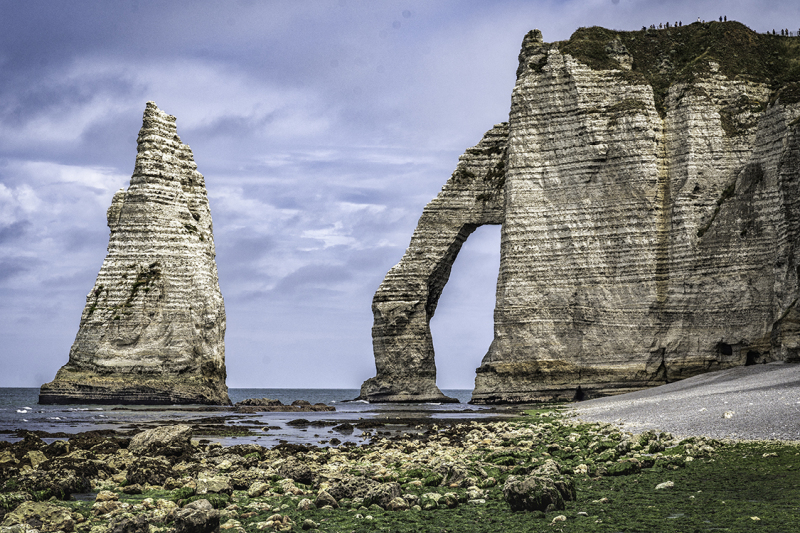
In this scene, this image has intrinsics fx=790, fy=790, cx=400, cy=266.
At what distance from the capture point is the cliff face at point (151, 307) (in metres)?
50.8

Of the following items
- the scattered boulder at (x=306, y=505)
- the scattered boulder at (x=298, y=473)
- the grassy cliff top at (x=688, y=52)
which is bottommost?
the scattered boulder at (x=306, y=505)

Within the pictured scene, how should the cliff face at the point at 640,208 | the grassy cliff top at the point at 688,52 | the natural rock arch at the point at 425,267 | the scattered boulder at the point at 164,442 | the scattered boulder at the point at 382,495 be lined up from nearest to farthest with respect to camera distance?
the scattered boulder at the point at 382,495
the scattered boulder at the point at 164,442
the cliff face at the point at 640,208
the grassy cliff top at the point at 688,52
the natural rock arch at the point at 425,267

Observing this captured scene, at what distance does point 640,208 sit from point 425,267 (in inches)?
717

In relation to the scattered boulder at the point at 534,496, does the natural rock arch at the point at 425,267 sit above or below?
above

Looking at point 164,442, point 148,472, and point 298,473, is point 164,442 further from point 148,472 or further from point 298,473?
point 298,473

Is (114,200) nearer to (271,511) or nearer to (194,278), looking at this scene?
(194,278)

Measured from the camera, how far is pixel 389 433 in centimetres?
2256

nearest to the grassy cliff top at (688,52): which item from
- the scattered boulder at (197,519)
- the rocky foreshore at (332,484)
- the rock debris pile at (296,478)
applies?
the rock debris pile at (296,478)

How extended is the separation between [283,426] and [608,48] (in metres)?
33.0

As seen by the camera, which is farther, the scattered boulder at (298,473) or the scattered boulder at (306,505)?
the scattered boulder at (298,473)

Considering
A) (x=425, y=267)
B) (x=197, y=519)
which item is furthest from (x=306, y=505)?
(x=425, y=267)

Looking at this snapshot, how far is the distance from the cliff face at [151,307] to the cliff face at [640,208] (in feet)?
63.9

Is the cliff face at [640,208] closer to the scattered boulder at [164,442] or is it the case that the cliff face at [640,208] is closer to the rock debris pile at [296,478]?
the rock debris pile at [296,478]

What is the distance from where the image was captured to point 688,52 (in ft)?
157
